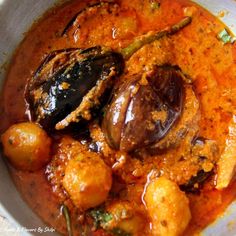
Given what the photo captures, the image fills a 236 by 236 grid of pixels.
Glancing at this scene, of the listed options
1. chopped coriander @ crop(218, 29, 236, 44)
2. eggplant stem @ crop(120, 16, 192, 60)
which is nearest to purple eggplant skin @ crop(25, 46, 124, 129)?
eggplant stem @ crop(120, 16, 192, 60)

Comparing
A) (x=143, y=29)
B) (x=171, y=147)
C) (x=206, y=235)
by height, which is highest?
(x=143, y=29)

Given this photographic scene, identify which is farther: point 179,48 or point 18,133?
point 179,48

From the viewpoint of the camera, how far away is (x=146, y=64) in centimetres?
311

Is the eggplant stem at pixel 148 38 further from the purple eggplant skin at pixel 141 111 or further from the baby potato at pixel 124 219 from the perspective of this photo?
the baby potato at pixel 124 219

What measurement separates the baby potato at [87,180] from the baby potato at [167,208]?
26 cm

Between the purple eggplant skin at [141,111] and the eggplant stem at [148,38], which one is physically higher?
the eggplant stem at [148,38]

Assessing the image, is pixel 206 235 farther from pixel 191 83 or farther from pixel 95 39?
pixel 95 39

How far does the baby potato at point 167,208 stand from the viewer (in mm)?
2787

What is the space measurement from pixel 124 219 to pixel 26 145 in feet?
2.23

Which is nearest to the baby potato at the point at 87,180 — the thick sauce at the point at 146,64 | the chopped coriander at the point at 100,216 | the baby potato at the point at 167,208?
the chopped coriander at the point at 100,216

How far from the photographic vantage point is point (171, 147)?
9.86 ft

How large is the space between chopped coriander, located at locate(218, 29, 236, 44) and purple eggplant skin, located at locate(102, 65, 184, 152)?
0.58 metres

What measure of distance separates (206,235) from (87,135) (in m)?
0.93

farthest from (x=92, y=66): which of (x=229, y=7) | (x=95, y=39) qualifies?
(x=229, y=7)
